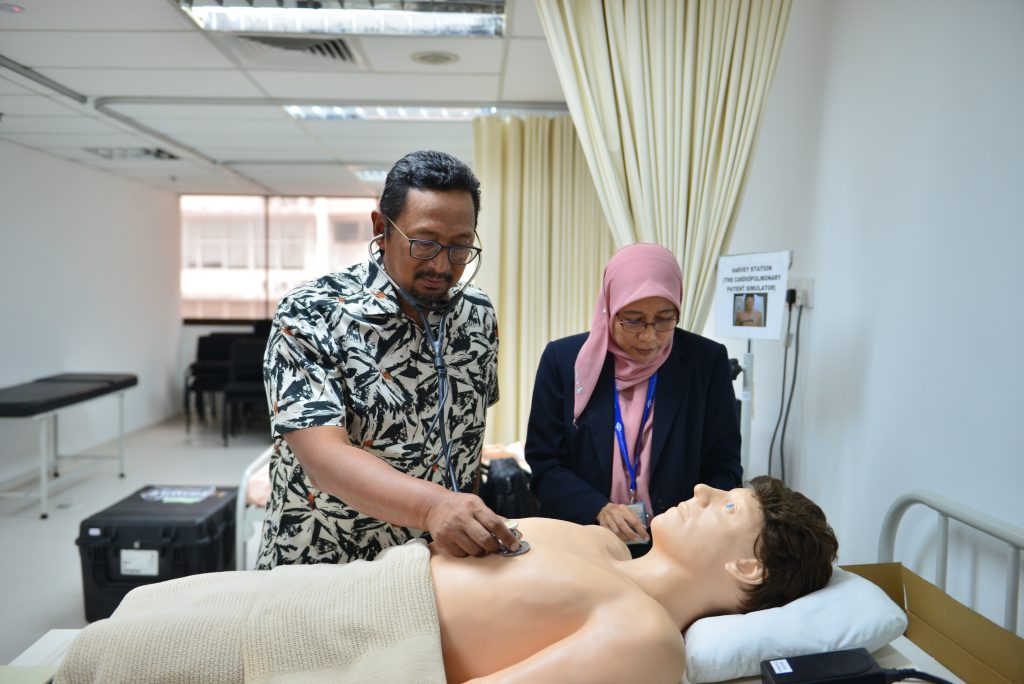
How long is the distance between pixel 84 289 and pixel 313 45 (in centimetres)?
418

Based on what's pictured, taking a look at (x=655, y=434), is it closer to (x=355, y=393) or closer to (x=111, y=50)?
(x=355, y=393)

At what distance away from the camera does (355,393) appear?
1.25 metres

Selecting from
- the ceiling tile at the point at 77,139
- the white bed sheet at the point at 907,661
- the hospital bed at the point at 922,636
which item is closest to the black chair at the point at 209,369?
the ceiling tile at the point at 77,139

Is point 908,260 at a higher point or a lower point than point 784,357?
higher

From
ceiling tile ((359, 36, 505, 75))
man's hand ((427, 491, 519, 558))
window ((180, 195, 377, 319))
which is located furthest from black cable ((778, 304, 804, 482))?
window ((180, 195, 377, 319))

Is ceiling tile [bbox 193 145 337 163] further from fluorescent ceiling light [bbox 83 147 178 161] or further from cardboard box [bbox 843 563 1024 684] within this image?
cardboard box [bbox 843 563 1024 684]

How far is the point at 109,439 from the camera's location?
21.0ft

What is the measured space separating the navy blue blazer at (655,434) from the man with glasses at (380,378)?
0.28 metres

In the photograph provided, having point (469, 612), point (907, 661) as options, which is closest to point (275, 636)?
point (469, 612)

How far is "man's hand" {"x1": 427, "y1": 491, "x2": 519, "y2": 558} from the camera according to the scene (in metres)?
1.01

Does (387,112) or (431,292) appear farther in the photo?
(387,112)

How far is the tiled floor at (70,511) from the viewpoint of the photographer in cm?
308

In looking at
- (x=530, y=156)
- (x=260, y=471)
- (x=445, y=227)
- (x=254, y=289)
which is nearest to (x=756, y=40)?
(x=445, y=227)

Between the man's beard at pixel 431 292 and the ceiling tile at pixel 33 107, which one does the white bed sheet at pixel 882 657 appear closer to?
the man's beard at pixel 431 292
